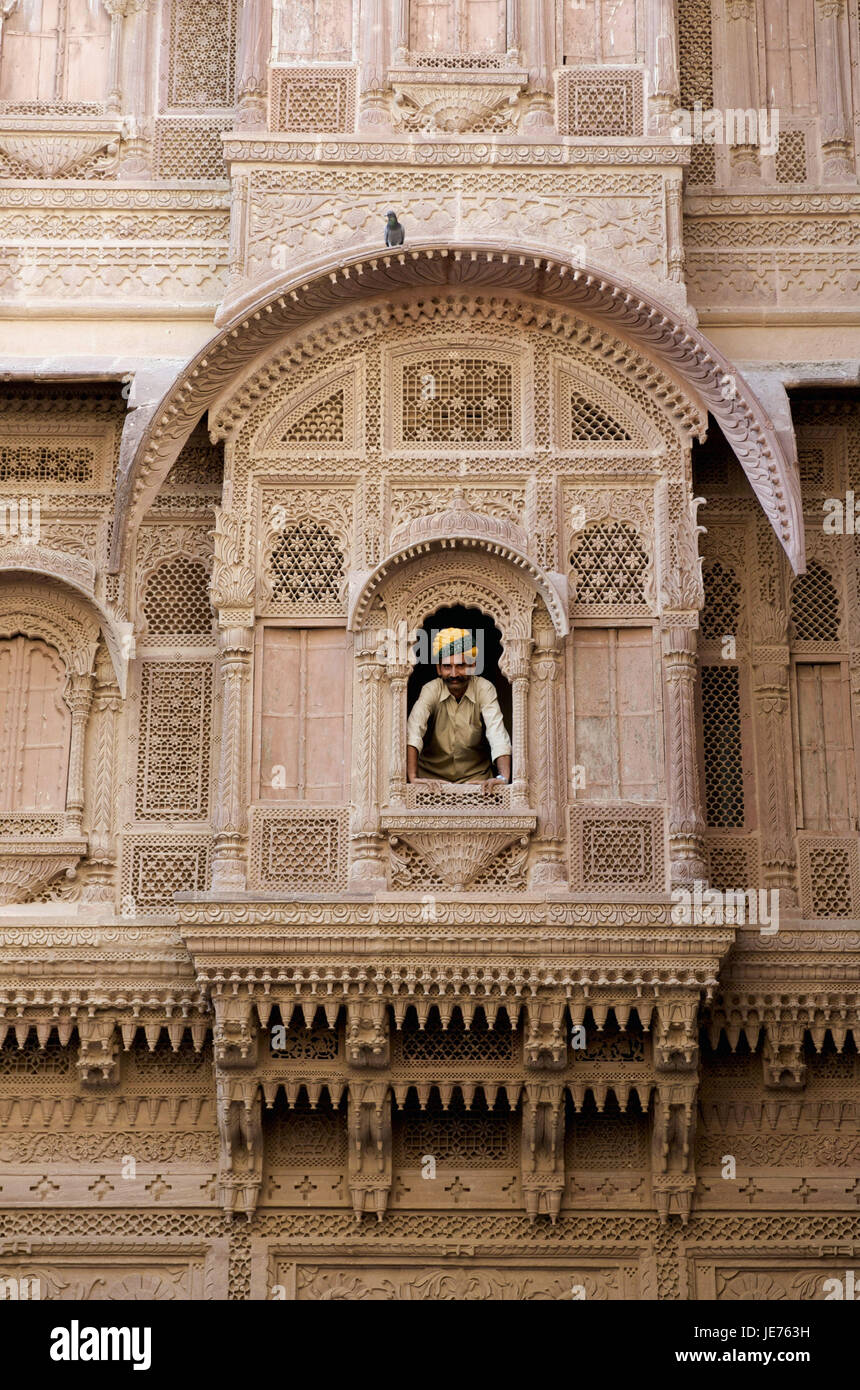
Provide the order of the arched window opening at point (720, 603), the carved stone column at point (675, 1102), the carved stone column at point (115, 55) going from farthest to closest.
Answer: the carved stone column at point (115, 55)
the arched window opening at point (720, 603)
the carved stone column at point (675, 1102)

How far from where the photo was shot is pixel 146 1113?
36.9ft

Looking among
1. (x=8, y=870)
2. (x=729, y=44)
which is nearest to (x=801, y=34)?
(x=729, y=44)

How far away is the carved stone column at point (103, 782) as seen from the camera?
1145 centimetres

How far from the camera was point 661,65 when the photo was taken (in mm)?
12156

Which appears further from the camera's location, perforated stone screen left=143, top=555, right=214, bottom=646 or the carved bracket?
perforated stone screen left=143, top=555, right=214, bottom=646

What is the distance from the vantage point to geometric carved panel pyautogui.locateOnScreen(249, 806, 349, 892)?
36.2 feet

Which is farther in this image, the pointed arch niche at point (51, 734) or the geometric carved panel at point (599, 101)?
the geometric carved panel at point (599, 101)

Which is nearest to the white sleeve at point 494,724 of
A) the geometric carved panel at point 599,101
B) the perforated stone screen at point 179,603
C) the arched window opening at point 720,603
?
the arched window opening at point 720,603

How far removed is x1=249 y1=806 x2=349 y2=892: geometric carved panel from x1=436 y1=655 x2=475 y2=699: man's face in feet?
2.62

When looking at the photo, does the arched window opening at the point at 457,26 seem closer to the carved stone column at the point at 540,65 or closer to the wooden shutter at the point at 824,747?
the carved stone column at the point at 540,65

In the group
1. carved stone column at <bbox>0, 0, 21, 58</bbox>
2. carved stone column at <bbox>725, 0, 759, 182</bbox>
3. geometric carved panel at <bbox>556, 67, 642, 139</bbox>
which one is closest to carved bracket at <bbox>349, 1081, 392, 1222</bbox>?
geometric carved panel at <bbox>556, 67, 642, 139</bbox>

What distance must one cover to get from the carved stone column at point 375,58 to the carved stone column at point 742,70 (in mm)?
1679

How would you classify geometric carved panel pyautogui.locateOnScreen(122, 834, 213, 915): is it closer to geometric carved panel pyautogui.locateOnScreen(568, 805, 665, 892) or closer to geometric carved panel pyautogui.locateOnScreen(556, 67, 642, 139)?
geometric carved panel pyautogui.locateOnScreen(568, 805, 665, 892)

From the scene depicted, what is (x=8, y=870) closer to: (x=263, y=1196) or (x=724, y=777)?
(x=263, y=1196)
